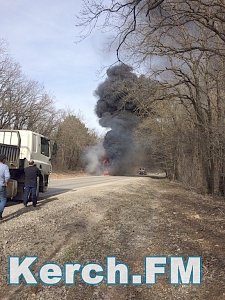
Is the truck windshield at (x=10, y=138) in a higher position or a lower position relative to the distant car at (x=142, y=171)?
higher

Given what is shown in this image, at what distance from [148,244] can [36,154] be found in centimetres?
770

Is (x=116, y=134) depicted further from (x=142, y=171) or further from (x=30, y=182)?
(x=30, y=182)

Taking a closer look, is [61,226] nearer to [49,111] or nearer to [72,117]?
[49,111]

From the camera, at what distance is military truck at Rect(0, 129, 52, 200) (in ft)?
50.1

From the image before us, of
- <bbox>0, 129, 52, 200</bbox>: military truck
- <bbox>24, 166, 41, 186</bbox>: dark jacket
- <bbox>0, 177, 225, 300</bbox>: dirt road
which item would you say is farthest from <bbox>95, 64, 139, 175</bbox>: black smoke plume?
<bbox>0, 177, 225, 300</bbox>: dirt road

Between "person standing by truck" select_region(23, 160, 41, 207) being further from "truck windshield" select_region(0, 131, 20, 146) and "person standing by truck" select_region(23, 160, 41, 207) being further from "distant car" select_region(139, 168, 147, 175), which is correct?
"distant car" select_region(139, 168, 147, 175)

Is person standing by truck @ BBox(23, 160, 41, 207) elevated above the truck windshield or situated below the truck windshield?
below

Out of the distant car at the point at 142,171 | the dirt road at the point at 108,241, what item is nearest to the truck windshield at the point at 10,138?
the dirt road at the point at 108,241

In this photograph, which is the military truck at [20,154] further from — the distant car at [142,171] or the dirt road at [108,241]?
the distant car at [142,171]

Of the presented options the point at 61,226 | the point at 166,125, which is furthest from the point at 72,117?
the point at 61,226

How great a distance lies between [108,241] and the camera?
10.2 m

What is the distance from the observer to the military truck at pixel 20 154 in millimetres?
15266

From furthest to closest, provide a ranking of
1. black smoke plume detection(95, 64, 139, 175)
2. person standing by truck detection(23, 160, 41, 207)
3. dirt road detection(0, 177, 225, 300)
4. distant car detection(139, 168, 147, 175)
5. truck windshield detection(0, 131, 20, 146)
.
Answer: distant car detection(139, 168, 147, 175) → black smoke plume detection(95, 64, 139, 175) → truck windshield detection(0, 131, 20, 146) → person standing by truck detection(23, 160, 41, 207) → dirt road detection(0, 177, 225, 300)

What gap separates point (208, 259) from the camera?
30.0 feet
